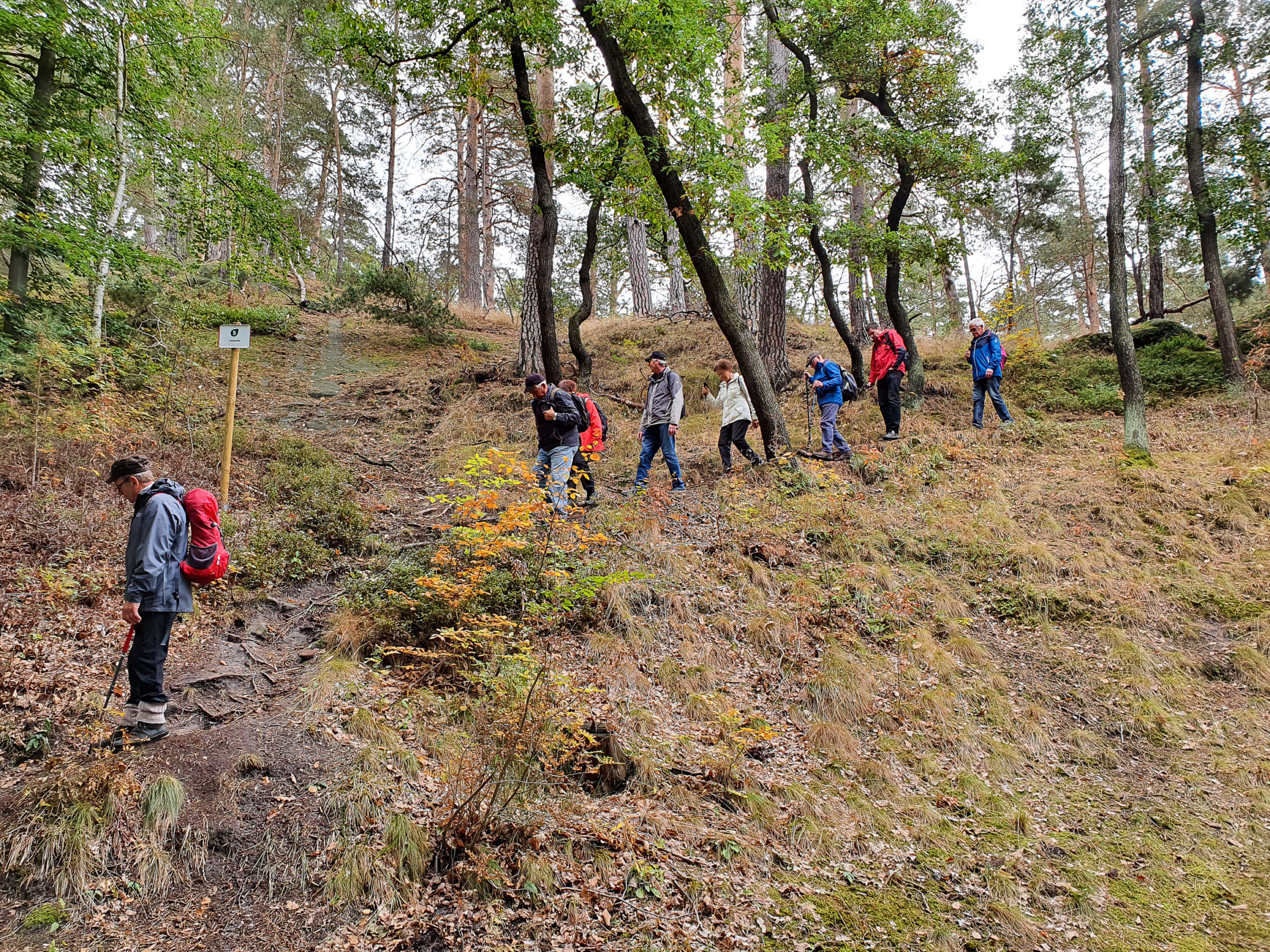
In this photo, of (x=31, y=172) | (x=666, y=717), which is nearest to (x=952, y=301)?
(x=666, y=717)

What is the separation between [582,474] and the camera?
7.27 metres

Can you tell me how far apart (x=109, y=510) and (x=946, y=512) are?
9.58 metres

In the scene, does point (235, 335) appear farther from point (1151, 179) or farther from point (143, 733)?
point (1151, 179)

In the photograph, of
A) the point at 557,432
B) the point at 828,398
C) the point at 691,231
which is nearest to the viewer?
the point at 557,432

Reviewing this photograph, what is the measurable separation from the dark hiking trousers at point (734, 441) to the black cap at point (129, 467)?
7057mm

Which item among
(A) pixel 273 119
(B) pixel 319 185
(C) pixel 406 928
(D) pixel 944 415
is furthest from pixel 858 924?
(B) pixel 319 185

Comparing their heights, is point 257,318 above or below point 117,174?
below

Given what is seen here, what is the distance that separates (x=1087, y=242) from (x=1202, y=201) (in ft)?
34.1

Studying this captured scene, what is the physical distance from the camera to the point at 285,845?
332 cm

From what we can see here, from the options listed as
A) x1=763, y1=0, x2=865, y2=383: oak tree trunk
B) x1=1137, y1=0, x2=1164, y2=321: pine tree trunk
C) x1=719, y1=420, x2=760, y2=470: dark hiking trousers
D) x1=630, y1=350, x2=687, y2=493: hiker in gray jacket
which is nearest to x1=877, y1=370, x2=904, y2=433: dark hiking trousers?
x1=763, y1=0, x2=865, y2=383: oak tree trunk

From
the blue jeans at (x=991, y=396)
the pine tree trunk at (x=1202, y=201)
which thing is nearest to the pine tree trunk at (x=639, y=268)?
the blue jeans at (x=991, y=396)

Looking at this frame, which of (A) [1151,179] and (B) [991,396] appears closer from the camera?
(B) [991,396]

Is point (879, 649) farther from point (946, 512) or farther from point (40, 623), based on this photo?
point (40, 623)

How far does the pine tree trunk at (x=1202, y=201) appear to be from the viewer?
1164 cm
